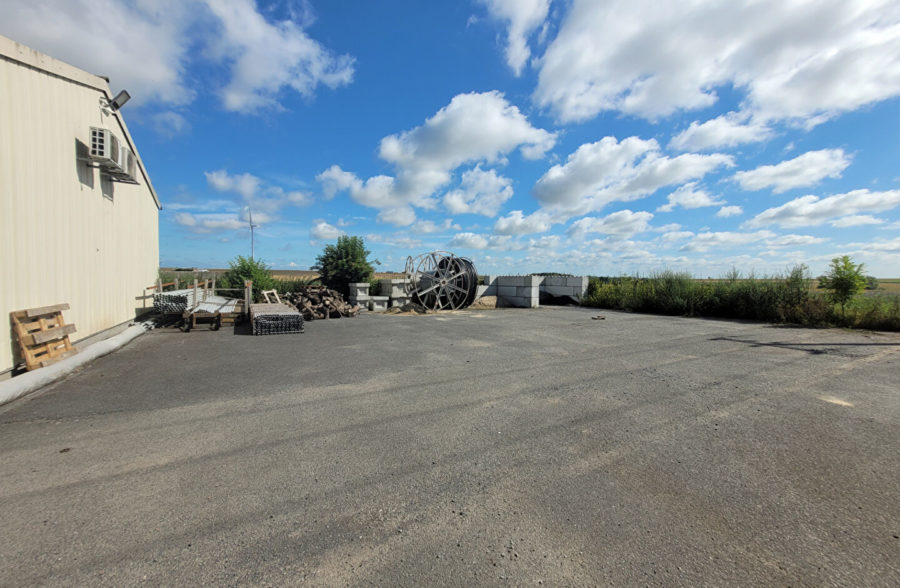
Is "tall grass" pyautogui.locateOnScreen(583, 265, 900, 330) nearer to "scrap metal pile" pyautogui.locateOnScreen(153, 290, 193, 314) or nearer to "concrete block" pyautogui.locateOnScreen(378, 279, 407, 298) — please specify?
"concrete block" pyautogui.locateOnScreen(378, 279, 407, 298)

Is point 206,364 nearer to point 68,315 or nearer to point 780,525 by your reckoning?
point 68,315

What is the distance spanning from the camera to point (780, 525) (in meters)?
2.13

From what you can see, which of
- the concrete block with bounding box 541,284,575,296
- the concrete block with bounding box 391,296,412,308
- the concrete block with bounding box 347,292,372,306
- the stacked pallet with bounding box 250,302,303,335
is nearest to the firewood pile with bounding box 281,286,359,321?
the concrete block with bounding box 347,292,372,306

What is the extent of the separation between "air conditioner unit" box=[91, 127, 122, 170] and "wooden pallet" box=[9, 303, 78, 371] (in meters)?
2.82

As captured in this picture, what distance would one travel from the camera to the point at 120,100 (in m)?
8.14

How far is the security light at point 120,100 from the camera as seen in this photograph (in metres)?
8.01

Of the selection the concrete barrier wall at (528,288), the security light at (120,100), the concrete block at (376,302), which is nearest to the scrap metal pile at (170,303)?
the security light at (120,100)

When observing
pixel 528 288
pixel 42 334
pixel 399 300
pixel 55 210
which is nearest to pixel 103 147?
pixel 55 210

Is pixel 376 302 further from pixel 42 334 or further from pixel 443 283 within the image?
pixel 42 334

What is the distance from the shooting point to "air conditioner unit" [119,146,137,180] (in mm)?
7387

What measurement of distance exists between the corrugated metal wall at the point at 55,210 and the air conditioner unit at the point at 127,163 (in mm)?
467

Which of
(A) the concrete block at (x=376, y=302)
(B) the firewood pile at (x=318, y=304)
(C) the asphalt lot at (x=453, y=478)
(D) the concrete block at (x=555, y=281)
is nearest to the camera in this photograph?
(C) the asphalt lot at (x=453, y=478)

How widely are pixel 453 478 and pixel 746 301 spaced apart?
1399 cm

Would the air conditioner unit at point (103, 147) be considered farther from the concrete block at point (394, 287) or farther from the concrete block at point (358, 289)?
the concrete block at point (394, 287)
